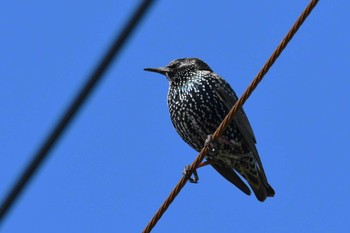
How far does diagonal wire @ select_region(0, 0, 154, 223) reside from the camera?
1668 mm

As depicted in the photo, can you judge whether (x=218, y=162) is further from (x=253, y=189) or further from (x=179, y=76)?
(x=179, y=76)

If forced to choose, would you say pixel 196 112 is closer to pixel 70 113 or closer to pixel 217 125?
pixel 217 125

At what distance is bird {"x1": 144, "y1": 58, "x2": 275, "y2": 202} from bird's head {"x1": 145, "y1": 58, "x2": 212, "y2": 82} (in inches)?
3.1

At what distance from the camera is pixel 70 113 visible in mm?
1689

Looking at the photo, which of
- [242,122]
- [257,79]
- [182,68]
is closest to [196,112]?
[242,122]

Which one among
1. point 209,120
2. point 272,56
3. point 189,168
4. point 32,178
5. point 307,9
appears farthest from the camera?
point 209,120

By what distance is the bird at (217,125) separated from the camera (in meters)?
6.88

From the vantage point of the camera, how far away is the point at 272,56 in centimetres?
394

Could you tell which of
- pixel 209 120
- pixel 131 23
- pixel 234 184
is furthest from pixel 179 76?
pixel 131 23

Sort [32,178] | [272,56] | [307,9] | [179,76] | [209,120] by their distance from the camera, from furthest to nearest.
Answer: [179,76], [209,120], [272,56], [307,9], [32,178]

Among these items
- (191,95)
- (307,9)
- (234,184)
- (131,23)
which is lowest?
(234,184)

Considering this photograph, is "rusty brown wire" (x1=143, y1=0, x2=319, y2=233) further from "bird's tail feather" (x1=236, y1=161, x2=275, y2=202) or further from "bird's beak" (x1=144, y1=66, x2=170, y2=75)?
"bird's beak" (x1=144, y1=66, x2=170, y2=75)

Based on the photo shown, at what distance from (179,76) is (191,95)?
1.46 feet

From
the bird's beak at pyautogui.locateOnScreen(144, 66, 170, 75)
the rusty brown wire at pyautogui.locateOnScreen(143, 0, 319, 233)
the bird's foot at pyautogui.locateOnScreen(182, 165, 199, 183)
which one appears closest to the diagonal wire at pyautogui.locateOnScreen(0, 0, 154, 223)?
the rusty brown wire at pyautogui.locateOnScreen(143, 0, 319, 233)
